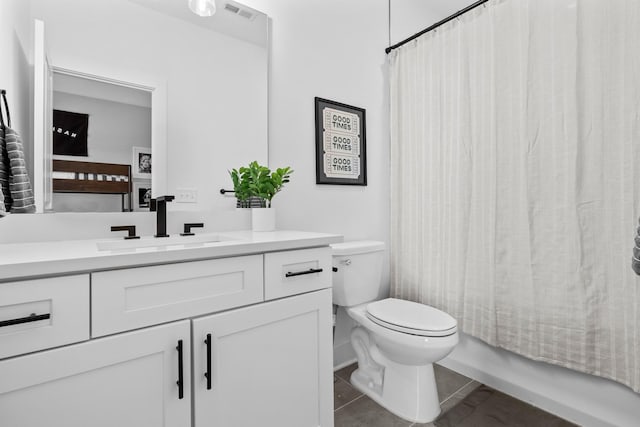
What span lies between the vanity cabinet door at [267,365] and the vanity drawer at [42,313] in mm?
285

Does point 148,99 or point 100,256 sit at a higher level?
point 148,99

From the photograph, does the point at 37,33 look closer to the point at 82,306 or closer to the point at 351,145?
the point at 82,306

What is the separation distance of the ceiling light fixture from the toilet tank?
1280 mm

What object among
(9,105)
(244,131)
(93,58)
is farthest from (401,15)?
(9,105)

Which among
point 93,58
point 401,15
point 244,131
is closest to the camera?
point 93,58

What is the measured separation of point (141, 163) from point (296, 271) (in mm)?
806

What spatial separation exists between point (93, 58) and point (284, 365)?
53.3 inches

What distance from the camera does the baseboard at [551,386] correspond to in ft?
4.48

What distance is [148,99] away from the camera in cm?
141

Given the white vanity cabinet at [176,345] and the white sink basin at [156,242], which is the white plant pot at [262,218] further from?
the white vanity cabinet at [176,345]

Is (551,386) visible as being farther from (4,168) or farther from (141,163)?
(4,168)

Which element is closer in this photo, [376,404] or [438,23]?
[376,404]

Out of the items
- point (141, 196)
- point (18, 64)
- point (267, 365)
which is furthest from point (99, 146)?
point (267, 365)

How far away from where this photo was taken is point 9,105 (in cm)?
111
